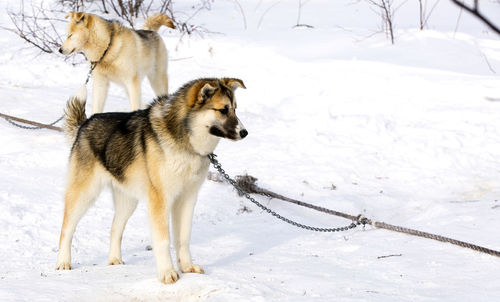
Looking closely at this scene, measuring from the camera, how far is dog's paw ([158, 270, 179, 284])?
13.3 feet

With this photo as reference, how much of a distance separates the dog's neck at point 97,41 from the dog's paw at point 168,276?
4.43 meters

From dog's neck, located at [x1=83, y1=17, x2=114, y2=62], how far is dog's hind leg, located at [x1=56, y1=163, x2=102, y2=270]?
352cm

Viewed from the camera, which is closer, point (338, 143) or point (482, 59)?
point (338, 143)

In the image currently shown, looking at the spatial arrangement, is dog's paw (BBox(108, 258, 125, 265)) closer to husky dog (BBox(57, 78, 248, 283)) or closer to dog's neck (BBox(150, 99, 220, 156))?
husky dog (BBox(57, 78, 248, 283))

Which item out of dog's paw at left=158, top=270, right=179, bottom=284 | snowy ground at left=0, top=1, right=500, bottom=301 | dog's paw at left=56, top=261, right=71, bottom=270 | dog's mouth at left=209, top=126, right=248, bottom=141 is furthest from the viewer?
dog's paw at left=56, top=261, right=71, bottom=270

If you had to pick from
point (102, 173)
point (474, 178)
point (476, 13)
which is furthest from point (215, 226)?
point (476, 13)

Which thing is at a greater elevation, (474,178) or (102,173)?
(102,173)

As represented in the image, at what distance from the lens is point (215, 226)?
6.18m

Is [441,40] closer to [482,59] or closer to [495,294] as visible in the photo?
[482,59]

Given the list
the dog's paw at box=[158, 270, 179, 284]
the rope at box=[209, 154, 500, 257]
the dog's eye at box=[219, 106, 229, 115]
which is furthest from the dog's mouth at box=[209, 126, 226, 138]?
the dog's paw at box=[158, 270, 179, 284]

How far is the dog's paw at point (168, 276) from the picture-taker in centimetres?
406

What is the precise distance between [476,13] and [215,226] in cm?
512

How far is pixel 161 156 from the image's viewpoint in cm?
416

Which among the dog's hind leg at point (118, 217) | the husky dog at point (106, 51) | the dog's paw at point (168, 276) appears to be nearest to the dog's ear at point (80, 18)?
the husky dog at point (106, 51)
